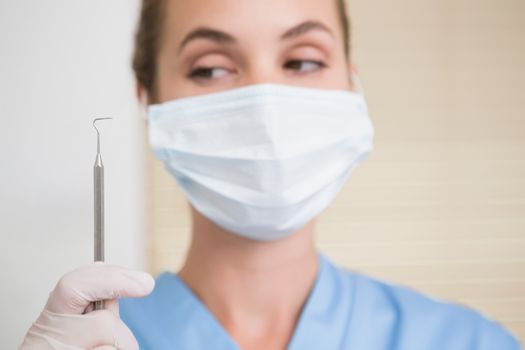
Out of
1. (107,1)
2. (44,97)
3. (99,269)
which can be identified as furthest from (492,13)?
(99,269)

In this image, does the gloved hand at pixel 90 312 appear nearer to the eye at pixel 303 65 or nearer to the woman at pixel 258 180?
the woman at pixel 258 180

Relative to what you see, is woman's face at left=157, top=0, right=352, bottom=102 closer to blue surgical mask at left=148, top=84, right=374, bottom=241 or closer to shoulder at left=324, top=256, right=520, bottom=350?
blue surgical mask at left=148, top=84, right=374, bottom=241

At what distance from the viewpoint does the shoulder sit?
780 mm

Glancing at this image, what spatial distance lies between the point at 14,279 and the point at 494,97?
48.0 inches

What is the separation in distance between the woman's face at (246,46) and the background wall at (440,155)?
25.3 inches

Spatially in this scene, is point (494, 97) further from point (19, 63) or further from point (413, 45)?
point (19, 63)

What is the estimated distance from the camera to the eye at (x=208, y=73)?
2.48ft

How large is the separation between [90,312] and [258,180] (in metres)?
0.26

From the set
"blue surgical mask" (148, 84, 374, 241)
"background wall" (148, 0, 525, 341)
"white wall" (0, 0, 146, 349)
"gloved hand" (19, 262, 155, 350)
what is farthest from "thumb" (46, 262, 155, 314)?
"background wall" (148, 0, 525, 341)

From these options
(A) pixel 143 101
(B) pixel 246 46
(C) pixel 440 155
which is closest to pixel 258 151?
(B) pixel 246 46

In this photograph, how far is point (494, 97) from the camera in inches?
56.7

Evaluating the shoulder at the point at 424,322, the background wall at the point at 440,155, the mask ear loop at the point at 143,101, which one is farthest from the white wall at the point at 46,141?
the background wall at the point at 440,155

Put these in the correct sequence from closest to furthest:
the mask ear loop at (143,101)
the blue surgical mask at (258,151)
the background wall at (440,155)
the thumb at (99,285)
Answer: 1. the thumb at (99,285)
2. the blue surgical mask at (258,151)
3. the mask ear loop at (143,101)
4. the background wall at (440,155)

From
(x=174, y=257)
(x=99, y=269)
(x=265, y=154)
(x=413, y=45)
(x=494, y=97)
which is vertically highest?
(x=413, y=45)
